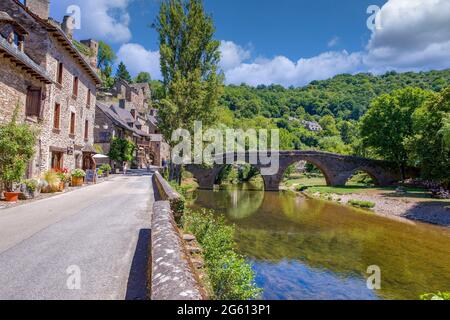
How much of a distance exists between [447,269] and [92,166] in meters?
24.2

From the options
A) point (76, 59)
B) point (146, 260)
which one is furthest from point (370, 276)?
point (76, 59)

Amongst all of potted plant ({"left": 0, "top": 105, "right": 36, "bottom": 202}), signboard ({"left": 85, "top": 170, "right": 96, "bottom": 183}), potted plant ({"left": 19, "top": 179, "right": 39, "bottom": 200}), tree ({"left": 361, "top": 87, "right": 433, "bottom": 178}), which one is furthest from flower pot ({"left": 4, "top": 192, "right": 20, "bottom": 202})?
tree ({"left": 361, "top": 87, "right": 433, "bottom": 178})

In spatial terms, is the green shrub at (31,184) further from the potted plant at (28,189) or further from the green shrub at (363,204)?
the green shrub at (363,204)

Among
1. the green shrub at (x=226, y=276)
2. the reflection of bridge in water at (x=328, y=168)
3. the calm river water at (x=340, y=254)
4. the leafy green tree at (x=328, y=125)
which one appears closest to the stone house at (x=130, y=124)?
the reflection of bridge in water at (x=328, y=168)

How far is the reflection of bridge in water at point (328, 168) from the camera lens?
42438 millimetres

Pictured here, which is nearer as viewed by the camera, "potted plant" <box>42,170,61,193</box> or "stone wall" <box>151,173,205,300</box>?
"stone wall" <box>151,173,205,300</box>

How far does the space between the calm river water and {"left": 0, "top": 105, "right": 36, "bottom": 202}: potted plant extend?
31.5 ft

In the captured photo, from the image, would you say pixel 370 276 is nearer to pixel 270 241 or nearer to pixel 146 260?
pixel 270 241

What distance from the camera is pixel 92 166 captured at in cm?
2583

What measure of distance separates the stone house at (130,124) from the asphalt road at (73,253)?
92.9 ft

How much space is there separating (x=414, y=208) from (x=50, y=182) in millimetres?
24290

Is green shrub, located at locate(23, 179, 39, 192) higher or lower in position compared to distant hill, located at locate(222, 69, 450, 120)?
lower

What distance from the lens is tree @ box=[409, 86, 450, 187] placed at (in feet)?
75.2

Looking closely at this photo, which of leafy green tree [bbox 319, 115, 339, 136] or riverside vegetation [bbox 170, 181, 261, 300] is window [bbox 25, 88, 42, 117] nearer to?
riverside vegetation [bbox 170, 181, 261, 300]
